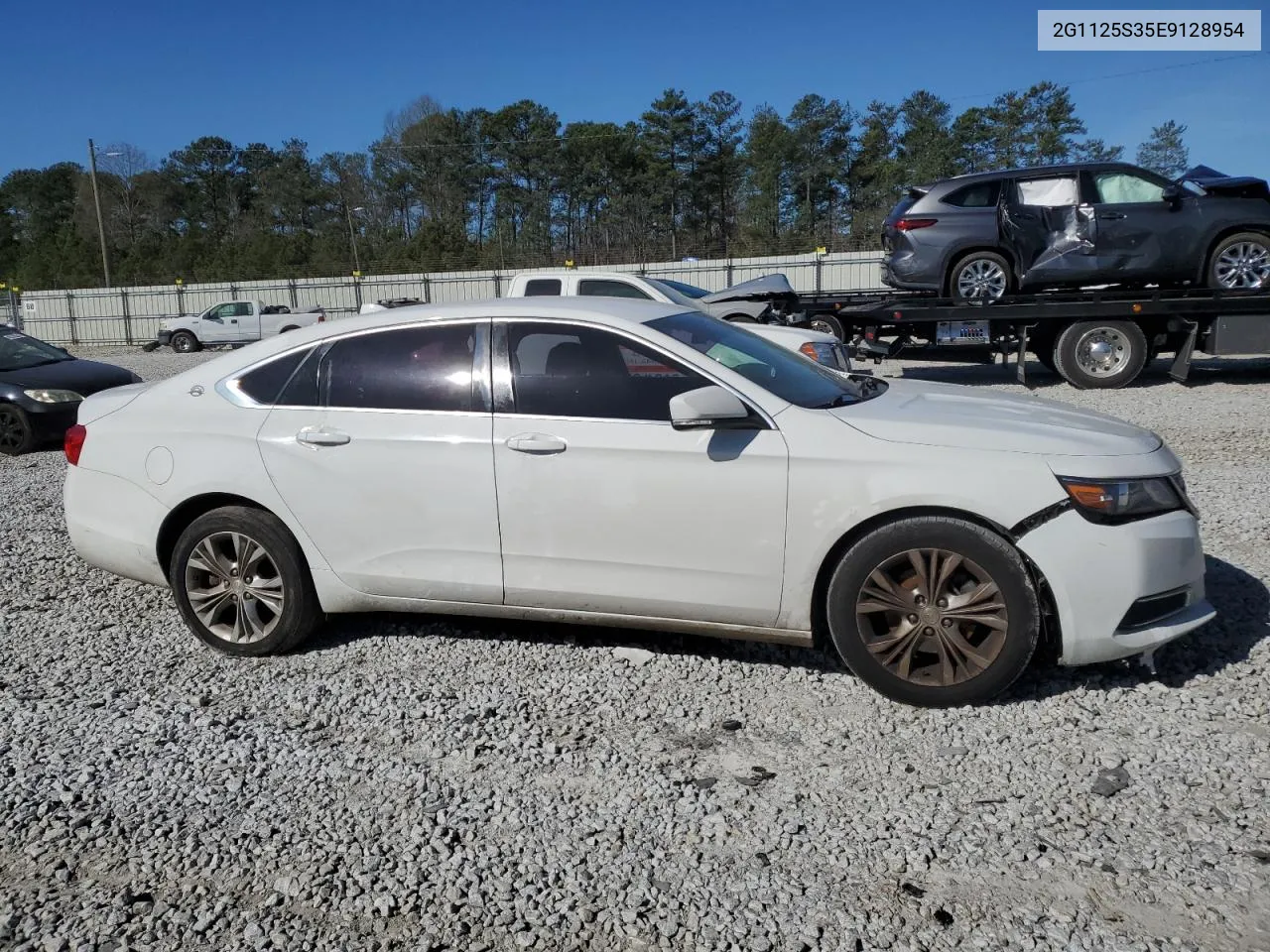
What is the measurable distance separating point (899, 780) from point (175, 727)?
8.84ft

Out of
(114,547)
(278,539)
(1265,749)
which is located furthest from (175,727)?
(1265,749)

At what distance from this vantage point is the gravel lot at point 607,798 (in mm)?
2512

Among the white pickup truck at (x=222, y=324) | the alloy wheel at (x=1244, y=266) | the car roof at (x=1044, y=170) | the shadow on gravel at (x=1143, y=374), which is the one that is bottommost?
the shadow on gravel at (x=1143, y=374)

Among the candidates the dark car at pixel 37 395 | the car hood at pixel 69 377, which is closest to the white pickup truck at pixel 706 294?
the car hood at pixel 69 377

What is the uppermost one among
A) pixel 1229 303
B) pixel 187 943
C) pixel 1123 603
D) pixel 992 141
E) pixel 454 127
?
pixel 454 127

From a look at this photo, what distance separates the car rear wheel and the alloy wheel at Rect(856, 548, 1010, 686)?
9.99m

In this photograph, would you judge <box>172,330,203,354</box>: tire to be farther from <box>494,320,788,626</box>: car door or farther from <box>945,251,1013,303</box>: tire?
<box>494,320,788,626</box>: car door

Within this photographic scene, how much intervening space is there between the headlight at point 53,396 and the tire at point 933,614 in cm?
970

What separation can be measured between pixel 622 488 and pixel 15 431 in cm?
921

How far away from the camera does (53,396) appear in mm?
10281

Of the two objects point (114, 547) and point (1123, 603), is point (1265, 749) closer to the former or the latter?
point (1123, 603)

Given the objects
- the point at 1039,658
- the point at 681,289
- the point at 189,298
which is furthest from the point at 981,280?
the point at 189,298

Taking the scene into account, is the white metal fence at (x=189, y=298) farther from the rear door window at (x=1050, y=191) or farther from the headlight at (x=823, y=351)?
the headlight at (x=823, y=351)

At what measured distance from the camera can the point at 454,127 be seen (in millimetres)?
67062
